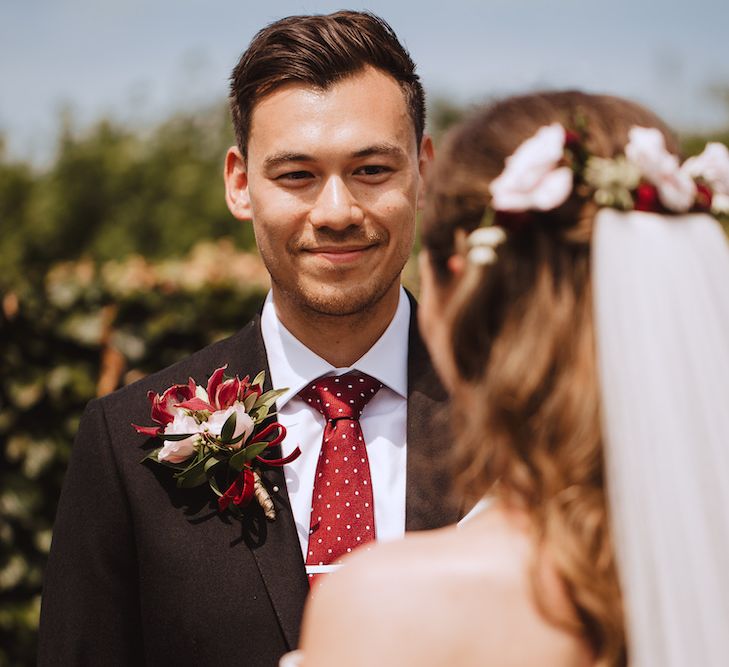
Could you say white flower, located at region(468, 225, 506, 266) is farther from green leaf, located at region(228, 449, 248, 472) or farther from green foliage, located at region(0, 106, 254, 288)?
green foliage, located at region(0, 106, 254, 288)

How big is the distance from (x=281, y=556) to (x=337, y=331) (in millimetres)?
815

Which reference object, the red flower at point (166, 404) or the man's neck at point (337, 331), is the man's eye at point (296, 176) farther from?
the red flower at point (166, 404)

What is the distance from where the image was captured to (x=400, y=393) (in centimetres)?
313

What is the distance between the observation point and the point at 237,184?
3.42 m

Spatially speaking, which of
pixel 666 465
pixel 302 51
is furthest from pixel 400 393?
pixel 666 465

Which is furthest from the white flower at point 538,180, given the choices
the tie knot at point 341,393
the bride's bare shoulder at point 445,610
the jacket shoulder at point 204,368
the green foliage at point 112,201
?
the green foliage at point 112,201

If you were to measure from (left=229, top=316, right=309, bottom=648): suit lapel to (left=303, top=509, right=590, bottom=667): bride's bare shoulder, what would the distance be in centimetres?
98

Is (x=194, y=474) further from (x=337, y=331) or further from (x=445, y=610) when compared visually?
(x=445, y=610)

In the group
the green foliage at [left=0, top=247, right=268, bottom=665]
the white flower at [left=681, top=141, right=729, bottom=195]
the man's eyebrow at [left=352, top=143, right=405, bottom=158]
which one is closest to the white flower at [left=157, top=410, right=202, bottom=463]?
the man's eyebrow at [left=352, top=143, right=405, bottom=158]

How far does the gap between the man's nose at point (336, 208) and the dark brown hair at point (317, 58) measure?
0.94 ft

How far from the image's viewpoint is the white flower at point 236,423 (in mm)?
2814

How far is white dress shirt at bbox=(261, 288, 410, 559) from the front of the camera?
2.90 metres

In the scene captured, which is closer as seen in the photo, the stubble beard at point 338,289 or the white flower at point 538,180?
the white flower at point 538,180

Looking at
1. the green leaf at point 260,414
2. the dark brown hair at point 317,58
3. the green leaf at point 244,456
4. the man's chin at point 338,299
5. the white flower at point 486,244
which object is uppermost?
the dark brown hair at point 317,58
